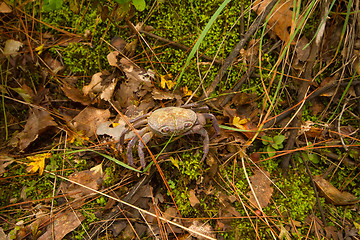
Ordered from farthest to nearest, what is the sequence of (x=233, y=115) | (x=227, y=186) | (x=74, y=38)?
1. (x=74, y=38)
2. (x=233, y=115)
3. (x=227, y=186)

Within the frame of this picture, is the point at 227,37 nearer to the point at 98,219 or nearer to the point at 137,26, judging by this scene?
the point at 137,26

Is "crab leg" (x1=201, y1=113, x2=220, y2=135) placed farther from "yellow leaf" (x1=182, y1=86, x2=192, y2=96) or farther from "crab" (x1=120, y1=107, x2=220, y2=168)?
"yellow leaf" (x1=182, y1=86, x2=192, y2=96)

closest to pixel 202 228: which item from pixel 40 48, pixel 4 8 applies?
pixel 40 48

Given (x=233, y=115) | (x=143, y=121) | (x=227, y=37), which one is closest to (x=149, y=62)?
(x=143, y=121)

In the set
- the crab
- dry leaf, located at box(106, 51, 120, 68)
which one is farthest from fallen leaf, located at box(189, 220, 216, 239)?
dry leaf, located at box(106, 51, 120, 68)

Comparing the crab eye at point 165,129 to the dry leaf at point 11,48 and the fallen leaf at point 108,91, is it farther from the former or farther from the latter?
the dry leaf at point 11,48

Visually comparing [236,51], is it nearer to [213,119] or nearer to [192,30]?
[192,30]
